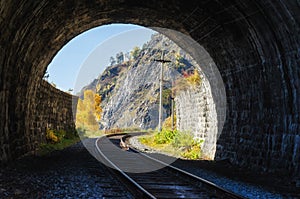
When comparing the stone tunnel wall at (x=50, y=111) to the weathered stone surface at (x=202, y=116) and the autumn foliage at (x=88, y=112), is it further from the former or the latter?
the autumn foliage at (x=88, y=112)

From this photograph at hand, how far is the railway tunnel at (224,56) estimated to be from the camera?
8922mm

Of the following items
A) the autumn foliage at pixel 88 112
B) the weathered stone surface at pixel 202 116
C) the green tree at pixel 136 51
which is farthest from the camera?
the green tree at pixel 136 51

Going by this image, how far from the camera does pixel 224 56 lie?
12.4 meters

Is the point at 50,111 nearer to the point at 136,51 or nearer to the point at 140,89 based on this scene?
the point at 140,89

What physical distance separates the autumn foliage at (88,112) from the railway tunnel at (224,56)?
34481 millimetres

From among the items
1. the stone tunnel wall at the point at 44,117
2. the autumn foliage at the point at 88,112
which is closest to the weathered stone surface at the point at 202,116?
the stone tunnel wall at the point at 44,117

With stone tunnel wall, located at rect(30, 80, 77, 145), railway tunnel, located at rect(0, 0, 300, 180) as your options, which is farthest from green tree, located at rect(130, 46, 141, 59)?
railway tunnel, located at rect(0, 0, 300, 180)

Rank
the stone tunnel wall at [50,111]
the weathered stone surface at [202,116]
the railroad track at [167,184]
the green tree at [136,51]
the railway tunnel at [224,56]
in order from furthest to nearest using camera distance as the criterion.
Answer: the green tree at [136,51]
the stone tunnel wall at [50,111]
the weathered stone surface at [202,116]
the railway tunnel at [224,56]
the railroad track at [167,184]

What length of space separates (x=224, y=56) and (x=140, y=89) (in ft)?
288

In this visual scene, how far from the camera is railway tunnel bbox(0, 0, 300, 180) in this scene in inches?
351

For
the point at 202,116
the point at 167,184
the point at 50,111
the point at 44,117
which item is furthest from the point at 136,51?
the point at 167,184

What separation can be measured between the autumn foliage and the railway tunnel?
3448 centimetres

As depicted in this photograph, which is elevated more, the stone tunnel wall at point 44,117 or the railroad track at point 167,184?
the stone tunnel wall at point 44,117

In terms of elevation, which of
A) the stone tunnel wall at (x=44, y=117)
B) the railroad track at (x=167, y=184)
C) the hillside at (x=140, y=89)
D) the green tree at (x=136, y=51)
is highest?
the green tree at (x=136, y=51)
